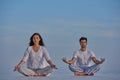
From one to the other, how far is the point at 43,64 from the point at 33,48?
0.36 meters

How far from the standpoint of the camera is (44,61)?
256 inches

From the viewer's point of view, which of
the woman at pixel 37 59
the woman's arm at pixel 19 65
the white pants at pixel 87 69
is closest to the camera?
the woman's arm at pixel 19 65

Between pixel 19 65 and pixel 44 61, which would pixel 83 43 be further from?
pixel 19 65

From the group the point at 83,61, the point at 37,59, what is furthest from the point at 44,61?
the point at 83,61

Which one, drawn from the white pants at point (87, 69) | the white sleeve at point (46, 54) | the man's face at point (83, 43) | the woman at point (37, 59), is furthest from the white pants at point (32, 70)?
the man's face at point (83, 43)

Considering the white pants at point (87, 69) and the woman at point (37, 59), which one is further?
the white pants at point (87, 69)

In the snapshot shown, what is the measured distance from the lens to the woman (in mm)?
6370

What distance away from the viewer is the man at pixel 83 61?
21.4 feet

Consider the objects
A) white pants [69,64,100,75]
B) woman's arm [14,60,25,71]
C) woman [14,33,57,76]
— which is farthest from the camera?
white pants [69,64,100,75]

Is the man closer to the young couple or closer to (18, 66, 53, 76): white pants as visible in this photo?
the young couple

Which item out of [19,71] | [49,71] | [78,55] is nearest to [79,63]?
[78,55]

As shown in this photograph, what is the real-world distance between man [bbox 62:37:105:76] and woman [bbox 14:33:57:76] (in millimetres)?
343

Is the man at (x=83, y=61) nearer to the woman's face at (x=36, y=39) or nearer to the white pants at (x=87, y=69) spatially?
the white pants at (x=87, y=69)

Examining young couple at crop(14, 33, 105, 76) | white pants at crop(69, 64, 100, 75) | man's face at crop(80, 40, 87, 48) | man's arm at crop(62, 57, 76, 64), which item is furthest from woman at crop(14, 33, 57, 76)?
man's face at crop(80, 40, 87, 48)
